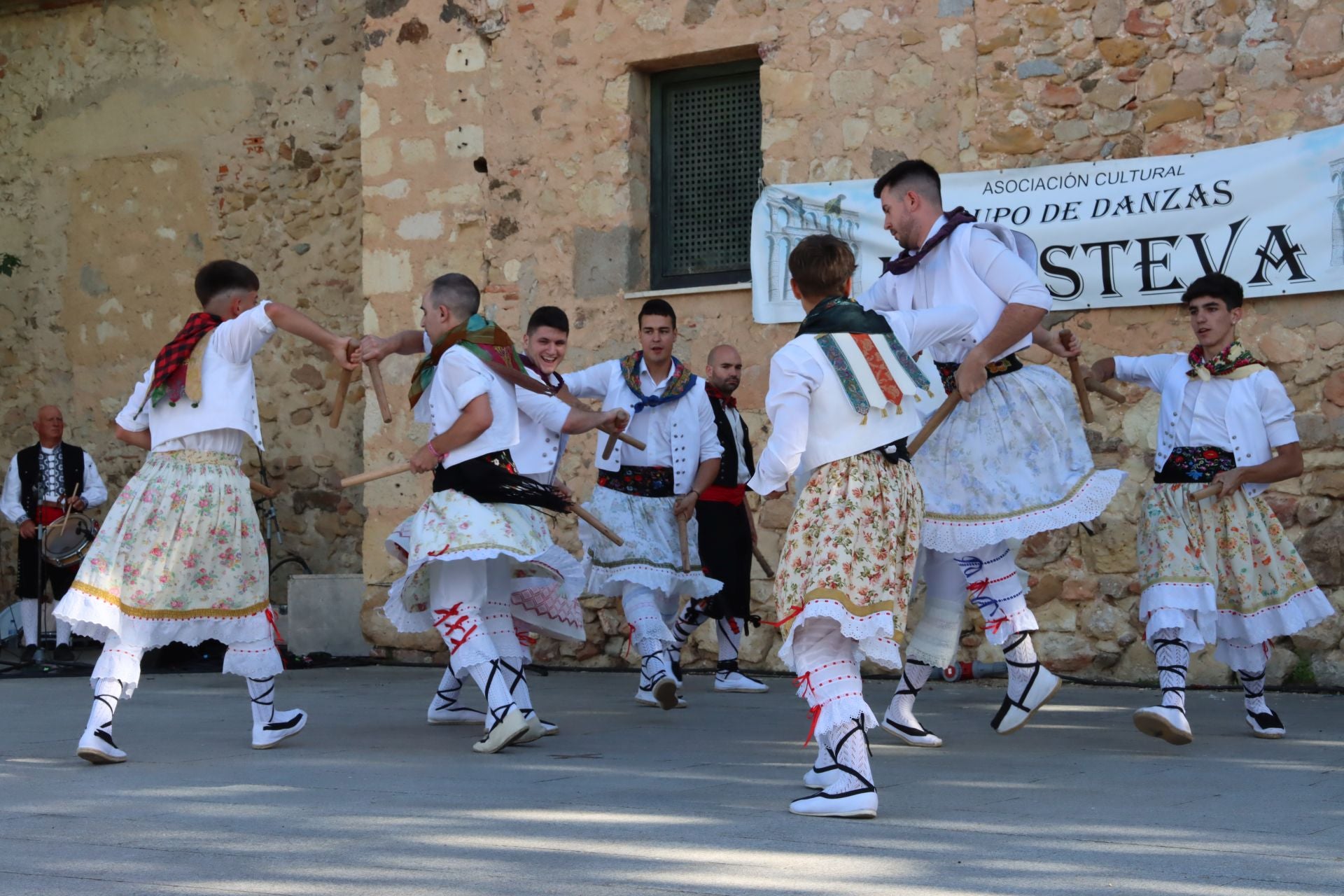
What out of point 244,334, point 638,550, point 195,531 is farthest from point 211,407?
point 638,550

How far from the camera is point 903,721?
538cm

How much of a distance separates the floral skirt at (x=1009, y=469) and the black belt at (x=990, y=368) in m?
0.02

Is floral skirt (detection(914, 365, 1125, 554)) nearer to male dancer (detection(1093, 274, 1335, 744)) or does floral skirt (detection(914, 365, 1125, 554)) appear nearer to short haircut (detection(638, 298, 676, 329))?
male dancer (detection(1093, 274, 1335, 744))

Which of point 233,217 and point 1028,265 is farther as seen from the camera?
point 233,217

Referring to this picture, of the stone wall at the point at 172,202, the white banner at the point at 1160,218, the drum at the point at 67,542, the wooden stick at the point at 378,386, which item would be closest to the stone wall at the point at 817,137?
the white banner at the point at 1160,218

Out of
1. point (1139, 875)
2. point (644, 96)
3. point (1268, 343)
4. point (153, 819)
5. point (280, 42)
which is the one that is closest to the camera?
point (1139, 875)

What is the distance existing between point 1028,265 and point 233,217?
289 inches

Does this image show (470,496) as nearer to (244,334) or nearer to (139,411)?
(244,334)

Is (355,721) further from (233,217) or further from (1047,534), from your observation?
(233,217)

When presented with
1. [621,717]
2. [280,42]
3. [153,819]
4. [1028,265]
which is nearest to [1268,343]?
[1028,265]

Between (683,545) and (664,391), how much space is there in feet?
2.25

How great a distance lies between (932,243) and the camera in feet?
16.9

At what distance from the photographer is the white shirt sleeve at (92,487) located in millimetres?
10781

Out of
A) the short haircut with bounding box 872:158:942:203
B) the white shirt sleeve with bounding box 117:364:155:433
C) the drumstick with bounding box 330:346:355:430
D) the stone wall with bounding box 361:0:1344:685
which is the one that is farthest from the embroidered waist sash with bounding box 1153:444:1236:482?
the white shirt sleeve with bounding box 117:364:155:433
